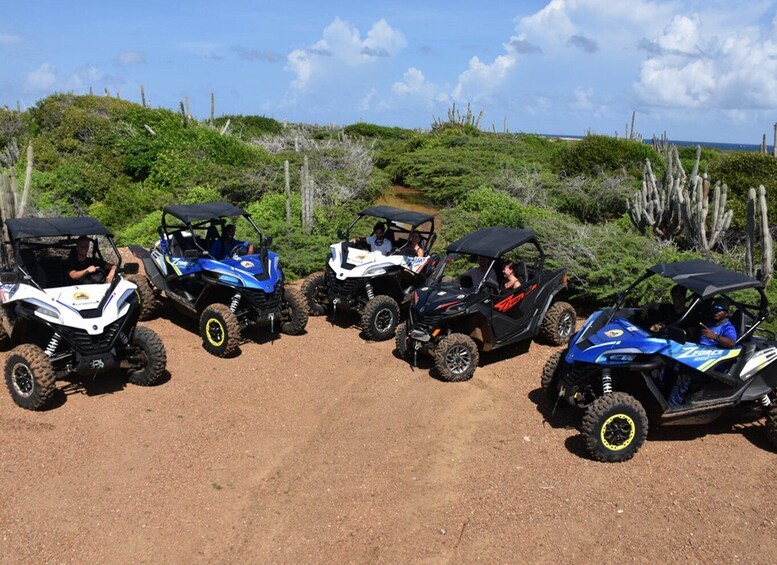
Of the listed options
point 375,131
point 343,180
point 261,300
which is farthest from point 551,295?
point 375,131

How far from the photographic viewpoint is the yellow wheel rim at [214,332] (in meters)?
9.30

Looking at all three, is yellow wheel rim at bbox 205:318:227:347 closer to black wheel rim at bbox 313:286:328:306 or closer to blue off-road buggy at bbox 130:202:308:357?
blue off-road buggy at bbox 130:202:308:357

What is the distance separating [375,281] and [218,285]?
7.84 ft

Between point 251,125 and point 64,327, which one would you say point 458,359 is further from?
point 251,125

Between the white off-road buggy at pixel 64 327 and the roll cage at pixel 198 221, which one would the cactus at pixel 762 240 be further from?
the white off-road buggy at pixel 64 327

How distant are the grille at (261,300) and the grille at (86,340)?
7.34ft

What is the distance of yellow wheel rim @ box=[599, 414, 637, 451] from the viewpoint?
658cm

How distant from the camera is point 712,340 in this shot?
6.95 m

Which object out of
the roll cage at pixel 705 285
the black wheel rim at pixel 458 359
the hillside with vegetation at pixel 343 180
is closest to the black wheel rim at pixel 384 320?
the black wheel rim at pixel 458 359

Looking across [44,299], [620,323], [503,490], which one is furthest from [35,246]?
[620,323]

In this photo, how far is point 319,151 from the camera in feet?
79.5

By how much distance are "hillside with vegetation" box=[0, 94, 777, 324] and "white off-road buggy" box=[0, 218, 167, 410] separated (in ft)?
16.6

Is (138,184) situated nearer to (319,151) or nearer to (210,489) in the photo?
(319,151)

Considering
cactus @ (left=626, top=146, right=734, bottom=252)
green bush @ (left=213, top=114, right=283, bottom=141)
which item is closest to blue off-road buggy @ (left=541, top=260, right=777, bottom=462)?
cactus @ (left=626, top=146, right=734, bottom=252)
